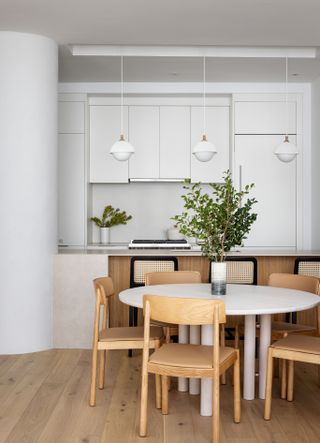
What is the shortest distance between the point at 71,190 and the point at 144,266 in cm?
206

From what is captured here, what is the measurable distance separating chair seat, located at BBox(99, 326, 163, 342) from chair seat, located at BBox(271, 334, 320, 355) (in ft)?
2.42

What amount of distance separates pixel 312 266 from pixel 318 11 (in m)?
2.04

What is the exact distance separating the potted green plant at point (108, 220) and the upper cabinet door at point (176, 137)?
86 cm

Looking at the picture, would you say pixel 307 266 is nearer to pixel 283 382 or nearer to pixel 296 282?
pixel 296 282

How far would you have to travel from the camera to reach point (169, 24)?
4531 mm

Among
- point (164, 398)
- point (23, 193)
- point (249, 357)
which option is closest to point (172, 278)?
point (249, 357)

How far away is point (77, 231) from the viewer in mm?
6461

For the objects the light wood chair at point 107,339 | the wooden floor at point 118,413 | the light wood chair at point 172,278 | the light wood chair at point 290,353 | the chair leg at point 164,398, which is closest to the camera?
the wooden floor at point 118,413

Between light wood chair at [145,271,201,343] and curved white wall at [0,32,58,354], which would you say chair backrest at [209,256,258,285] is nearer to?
light wood chair at [145,271,201,343]

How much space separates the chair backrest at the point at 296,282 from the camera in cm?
378

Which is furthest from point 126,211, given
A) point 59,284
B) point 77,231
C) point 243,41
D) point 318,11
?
point 318,11

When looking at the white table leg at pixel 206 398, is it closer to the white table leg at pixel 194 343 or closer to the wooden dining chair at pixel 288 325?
the white table leg at pixel 194 343

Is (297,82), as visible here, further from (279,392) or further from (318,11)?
(279,392)

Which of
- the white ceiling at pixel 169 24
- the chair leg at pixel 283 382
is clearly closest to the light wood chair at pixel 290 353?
the chair leg at pixel 283 382
